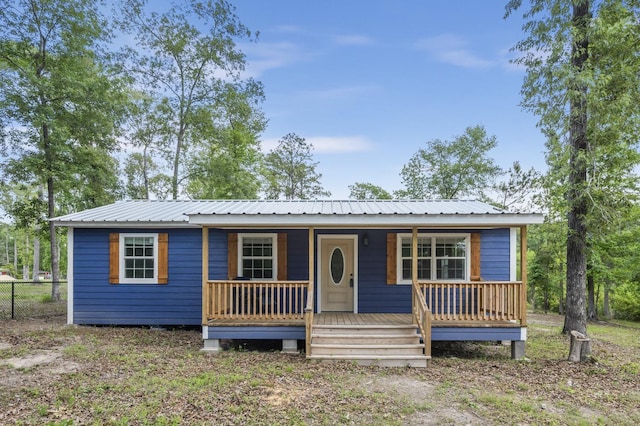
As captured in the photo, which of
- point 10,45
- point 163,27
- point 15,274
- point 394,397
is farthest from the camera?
point 15,274

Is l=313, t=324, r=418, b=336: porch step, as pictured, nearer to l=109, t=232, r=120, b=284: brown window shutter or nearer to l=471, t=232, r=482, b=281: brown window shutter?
l=471, t=232, r=482, b=281: brown window shutter

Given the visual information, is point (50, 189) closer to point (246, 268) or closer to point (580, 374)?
point (246, 268)

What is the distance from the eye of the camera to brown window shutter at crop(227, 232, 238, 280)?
28.4ft

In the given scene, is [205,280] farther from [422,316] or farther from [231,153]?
[231,153]

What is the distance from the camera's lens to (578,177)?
7.68 meters

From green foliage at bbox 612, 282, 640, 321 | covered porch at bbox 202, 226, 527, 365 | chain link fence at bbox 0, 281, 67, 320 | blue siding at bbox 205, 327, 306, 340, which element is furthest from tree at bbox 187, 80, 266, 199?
green foliage at bbox 612, 282, 640, 321

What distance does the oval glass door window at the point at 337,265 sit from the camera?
8867 mm

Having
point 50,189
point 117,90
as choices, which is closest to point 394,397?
point 50,189

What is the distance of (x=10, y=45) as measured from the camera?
13336 mm

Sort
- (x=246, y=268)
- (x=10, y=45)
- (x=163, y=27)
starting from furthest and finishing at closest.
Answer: (x=163, y=27), (x=10, y=45), (x=246, y=268)

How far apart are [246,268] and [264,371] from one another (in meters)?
3.40

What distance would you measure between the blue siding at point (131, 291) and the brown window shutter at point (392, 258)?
4.69m

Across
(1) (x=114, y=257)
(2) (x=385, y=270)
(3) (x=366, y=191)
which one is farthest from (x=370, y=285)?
(3) (x=366, y=191)

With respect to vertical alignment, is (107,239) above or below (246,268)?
above
